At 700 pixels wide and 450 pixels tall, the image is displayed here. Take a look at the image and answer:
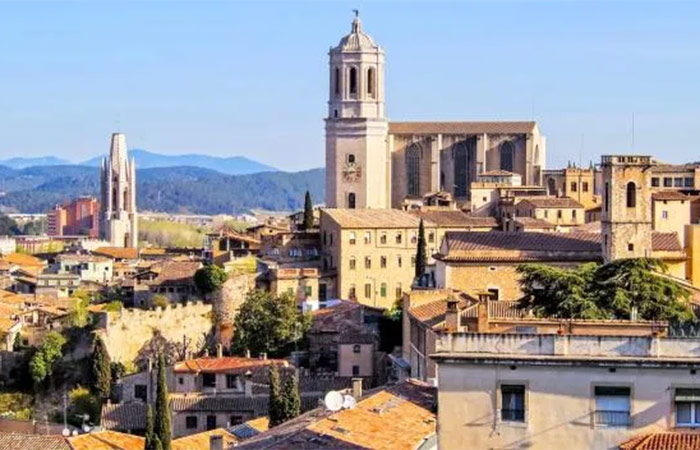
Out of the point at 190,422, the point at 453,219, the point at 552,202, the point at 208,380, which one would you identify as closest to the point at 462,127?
the point at 552,202

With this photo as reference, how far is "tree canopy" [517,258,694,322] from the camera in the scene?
111ft

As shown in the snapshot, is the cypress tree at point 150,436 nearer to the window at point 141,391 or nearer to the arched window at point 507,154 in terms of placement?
the window at point 141,391

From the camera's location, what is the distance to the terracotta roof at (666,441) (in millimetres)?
16875

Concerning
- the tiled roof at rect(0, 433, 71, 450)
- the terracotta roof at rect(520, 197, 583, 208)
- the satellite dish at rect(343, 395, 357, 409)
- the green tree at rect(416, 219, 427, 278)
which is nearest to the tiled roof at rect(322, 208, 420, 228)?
the green tree at rect(416, 219, 427, 278)

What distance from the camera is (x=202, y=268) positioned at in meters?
69.1

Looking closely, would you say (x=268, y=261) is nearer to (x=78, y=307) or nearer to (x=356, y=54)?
(x=78, y=307)

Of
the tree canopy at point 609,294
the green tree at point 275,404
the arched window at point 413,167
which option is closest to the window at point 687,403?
the tree canopy at point 609,294

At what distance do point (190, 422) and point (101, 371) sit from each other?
9.63m

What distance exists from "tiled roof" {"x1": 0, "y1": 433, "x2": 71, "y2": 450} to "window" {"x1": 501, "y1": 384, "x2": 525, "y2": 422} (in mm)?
20316

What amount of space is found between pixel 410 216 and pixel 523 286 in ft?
95.9

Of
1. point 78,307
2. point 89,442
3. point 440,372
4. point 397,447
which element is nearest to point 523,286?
point 89,442

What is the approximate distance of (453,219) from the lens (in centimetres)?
7194

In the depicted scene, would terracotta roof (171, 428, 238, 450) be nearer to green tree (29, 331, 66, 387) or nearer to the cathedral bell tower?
green tree (29, 331, 66, 387)

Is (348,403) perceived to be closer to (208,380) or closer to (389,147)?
(208,380)
